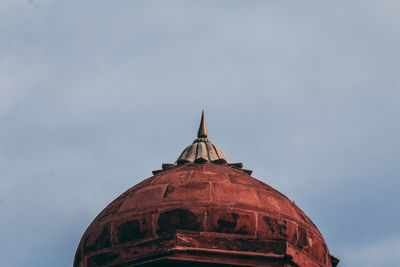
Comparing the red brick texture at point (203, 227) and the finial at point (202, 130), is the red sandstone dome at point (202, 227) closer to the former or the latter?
the red brick texture at point (203, 227)

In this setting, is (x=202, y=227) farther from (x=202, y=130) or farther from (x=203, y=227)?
(x=202, y=130)

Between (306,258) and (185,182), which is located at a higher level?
(185,182)

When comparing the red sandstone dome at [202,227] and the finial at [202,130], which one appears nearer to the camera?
the red sandstone dome at [202,227]

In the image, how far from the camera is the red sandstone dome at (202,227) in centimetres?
2272

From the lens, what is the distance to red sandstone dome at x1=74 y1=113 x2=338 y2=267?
22.7m

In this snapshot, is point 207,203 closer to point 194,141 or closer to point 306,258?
point 306,258

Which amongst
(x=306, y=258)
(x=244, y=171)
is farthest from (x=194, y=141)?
(x=306, y=258)

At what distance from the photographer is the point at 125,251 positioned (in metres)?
23.3

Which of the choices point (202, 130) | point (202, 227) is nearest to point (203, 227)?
point (202, 227)

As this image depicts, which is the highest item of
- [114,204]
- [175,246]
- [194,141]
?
[194,141]

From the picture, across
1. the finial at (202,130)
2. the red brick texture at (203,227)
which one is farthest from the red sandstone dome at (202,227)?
the finial at (202,130)

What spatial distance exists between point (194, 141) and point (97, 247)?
4.94 meters

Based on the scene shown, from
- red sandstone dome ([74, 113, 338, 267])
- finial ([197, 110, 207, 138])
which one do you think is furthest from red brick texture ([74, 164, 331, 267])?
finial ([197, 110, 207, 138])

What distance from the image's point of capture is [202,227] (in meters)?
23.1
